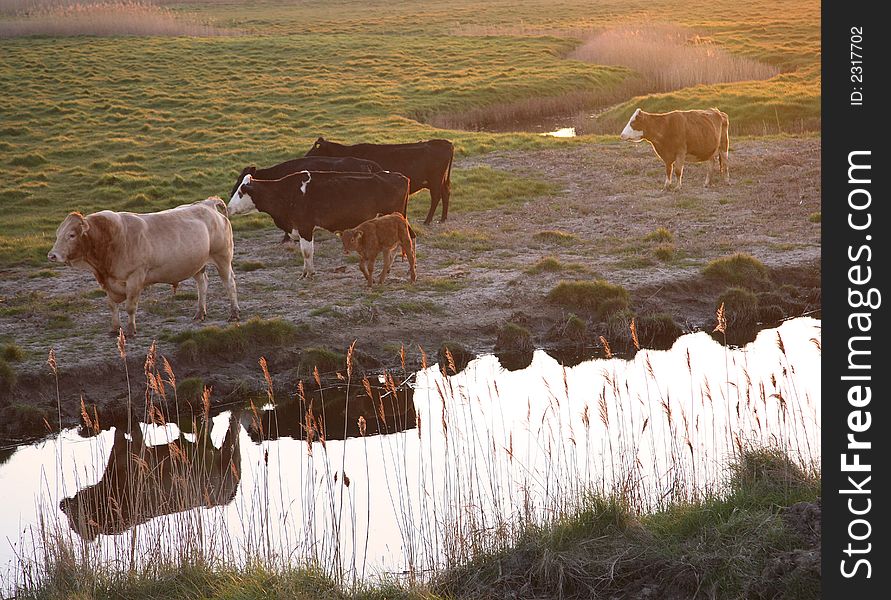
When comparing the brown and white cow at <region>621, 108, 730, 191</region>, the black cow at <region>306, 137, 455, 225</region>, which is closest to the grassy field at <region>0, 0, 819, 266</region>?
the black cow at <region>306, 137, 455, 225</region>

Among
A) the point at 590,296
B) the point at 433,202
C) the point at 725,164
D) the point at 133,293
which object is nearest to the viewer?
the point at 133,293

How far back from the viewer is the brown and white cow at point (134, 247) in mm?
10930

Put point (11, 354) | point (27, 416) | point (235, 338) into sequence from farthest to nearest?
point (235, 338) < point (11, 354) < point (27, 416)

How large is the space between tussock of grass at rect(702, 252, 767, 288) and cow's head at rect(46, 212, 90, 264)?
770 cm

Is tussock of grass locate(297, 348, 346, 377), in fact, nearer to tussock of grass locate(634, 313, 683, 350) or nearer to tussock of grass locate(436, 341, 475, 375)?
tussock of grass locate(436, 341, 475, 375)

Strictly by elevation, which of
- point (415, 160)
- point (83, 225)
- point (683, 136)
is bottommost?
point (83, 225)

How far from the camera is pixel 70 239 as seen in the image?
10.8 m

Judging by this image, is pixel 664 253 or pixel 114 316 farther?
pixel 664 253

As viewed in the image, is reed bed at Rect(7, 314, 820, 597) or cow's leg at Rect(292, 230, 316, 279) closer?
reed bed at Rect(7, 314, 820, 597)

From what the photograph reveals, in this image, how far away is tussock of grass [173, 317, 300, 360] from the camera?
11334mm

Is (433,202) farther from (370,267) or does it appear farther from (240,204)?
(370,267)

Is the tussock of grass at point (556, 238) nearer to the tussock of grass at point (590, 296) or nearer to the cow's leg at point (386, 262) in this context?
the tussock of grass at point (590, 296)

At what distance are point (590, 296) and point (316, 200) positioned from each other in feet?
13.2

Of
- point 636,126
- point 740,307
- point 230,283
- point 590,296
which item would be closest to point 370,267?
point 230,283
